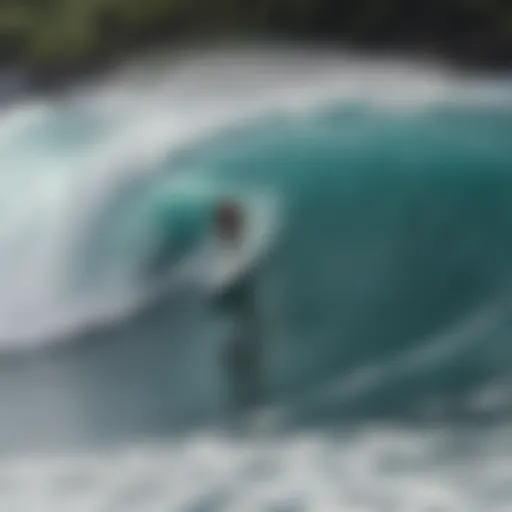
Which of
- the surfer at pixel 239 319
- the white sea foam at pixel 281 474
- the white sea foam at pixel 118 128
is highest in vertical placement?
the white sea foam at pixel 118 128

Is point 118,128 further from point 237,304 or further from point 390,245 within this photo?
point 390,245

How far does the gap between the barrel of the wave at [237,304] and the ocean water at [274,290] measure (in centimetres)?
1

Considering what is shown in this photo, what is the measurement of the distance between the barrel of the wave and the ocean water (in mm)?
11

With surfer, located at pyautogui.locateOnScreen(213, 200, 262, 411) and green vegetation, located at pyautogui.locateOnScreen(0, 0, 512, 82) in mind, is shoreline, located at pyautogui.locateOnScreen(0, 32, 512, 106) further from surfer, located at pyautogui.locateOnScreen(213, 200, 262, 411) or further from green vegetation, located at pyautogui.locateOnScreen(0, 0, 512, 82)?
surfer, located at pyautogui.locateOnScreen(213, 200, 262, 411)

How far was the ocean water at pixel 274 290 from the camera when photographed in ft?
5.42

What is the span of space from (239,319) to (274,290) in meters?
0.06

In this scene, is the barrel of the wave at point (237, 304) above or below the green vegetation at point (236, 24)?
below

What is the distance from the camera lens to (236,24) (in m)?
1.68

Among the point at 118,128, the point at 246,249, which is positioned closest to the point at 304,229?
the point at 246,249

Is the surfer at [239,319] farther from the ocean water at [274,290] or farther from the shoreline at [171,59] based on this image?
the shoreline at [171,59]

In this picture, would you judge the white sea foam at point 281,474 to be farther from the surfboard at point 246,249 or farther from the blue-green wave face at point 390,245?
the surfboard at point 246,249

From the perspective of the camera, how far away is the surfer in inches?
65.4

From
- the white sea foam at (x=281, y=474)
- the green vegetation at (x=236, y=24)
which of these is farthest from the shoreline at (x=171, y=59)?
the white sea foam at (x=281, y=474)

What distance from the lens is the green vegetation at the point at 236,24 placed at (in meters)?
1.67
